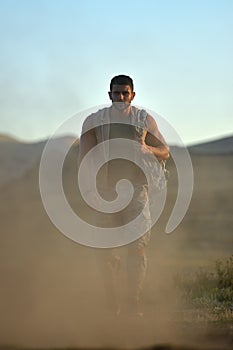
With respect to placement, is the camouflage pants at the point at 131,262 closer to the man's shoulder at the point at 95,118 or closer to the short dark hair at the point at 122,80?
the man's shoulder at the point at 95,118

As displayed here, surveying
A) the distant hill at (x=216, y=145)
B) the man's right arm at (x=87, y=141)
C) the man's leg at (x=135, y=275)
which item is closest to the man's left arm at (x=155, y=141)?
the man's right arm at (x=87, y=141)

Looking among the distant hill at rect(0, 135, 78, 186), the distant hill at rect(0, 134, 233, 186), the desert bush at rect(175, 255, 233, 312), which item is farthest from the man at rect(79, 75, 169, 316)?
the distant hill at rect(0, 134, 233, 186)

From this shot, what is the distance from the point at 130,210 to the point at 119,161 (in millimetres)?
462

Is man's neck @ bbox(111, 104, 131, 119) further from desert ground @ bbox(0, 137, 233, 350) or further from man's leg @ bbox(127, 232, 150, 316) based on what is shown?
desert ground @ bbox(0, 137, 233, 350)

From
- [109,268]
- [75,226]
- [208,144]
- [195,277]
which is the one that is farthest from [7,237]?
[208,144]

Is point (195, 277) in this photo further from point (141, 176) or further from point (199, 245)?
point (199, 245)

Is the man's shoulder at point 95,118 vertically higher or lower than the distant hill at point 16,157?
higher

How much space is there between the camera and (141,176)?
8266 millimetres

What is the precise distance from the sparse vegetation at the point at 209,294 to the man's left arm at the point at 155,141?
157cm

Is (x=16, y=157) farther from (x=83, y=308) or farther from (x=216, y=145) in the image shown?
(x=83, y=308)

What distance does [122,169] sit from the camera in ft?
27.0

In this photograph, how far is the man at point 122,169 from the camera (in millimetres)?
8125

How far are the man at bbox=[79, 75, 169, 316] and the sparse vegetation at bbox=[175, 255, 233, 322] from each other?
2.69ft

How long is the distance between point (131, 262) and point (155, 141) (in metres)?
1.18
